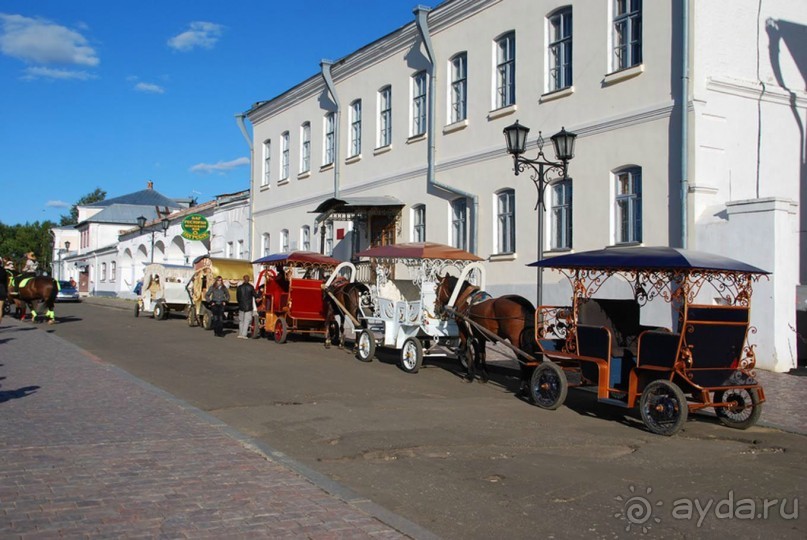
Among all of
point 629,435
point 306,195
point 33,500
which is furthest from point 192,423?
point 306,195

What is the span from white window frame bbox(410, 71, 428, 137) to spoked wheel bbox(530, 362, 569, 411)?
1440 centimetres

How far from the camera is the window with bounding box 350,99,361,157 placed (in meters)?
28.0

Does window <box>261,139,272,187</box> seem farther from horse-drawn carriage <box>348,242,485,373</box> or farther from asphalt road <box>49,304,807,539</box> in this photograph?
asphalt road <box>49,304,807,539</box>

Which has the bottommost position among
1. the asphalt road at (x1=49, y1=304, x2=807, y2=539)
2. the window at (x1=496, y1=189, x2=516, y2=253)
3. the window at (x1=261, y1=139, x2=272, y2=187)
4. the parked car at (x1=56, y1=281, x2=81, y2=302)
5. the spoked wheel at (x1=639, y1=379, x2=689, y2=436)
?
the asphalt road at (x1=49, y1=304, x2=807, y2=539)

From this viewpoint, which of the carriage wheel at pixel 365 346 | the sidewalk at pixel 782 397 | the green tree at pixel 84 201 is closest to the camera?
the sidewalk at pixel 782 397

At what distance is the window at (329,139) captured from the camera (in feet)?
97.8

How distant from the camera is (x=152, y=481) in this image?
252 inches

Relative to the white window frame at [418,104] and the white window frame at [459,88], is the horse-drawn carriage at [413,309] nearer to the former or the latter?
the white window frame at [459,88]

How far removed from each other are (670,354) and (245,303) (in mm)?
14071

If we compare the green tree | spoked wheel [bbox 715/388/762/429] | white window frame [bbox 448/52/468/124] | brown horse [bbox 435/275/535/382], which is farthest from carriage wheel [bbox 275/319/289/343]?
the green tree

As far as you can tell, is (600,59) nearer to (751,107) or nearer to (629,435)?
(751,107)

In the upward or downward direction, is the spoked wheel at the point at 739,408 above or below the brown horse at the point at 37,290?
below

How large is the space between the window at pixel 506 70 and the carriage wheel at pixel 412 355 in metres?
8.51

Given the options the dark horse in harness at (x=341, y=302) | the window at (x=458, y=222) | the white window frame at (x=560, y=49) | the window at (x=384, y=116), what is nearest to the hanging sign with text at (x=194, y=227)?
the window at (x=384, y=116)
